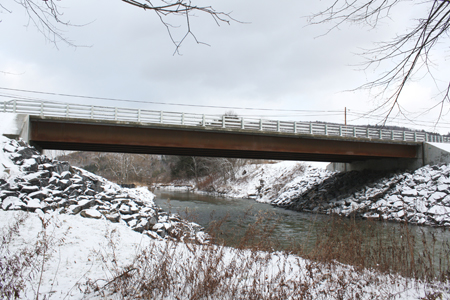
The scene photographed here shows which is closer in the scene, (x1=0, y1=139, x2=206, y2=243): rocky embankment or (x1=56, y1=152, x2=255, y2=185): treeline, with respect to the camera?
(x1=0, y1=139, x2=206, y2=243): rocky embankment

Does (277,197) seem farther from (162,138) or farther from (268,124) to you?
(162,138)

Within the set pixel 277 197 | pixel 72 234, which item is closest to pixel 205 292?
pixel 72 234

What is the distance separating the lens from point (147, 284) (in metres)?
4.14

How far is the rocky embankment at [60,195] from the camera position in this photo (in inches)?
379

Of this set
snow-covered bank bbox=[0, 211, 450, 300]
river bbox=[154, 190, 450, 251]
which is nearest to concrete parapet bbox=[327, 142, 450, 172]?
river bbox=[154, 190, 450, 251]

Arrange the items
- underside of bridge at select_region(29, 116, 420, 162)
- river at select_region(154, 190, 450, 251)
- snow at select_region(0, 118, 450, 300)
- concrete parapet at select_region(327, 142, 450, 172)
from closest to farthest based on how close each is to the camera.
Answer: snow at select_region(0, 118, 450, 300) → river at select_region(154, 190, 450, 251) → underside of bridge at select_region(29, 116, 420, 162) → concrete parapet at select_region(327, 142, 450, 172)

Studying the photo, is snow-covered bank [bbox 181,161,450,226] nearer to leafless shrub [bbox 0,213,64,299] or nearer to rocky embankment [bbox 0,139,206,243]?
rocky embankment [bbox 0,139,206,243]

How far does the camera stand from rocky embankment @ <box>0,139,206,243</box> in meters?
9.63

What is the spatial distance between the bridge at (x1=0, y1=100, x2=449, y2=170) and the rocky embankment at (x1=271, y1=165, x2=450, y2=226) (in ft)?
9.05

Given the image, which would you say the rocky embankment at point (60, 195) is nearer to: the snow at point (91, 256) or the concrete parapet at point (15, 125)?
the snow at point (91, 256)

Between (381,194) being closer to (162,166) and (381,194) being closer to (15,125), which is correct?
(15,125)

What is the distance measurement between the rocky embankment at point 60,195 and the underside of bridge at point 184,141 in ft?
15.6

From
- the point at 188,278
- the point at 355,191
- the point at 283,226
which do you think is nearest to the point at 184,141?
the point at 283,226

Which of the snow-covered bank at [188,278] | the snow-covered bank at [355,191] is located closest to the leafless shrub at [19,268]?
the snow-covered bank at [188,278]
